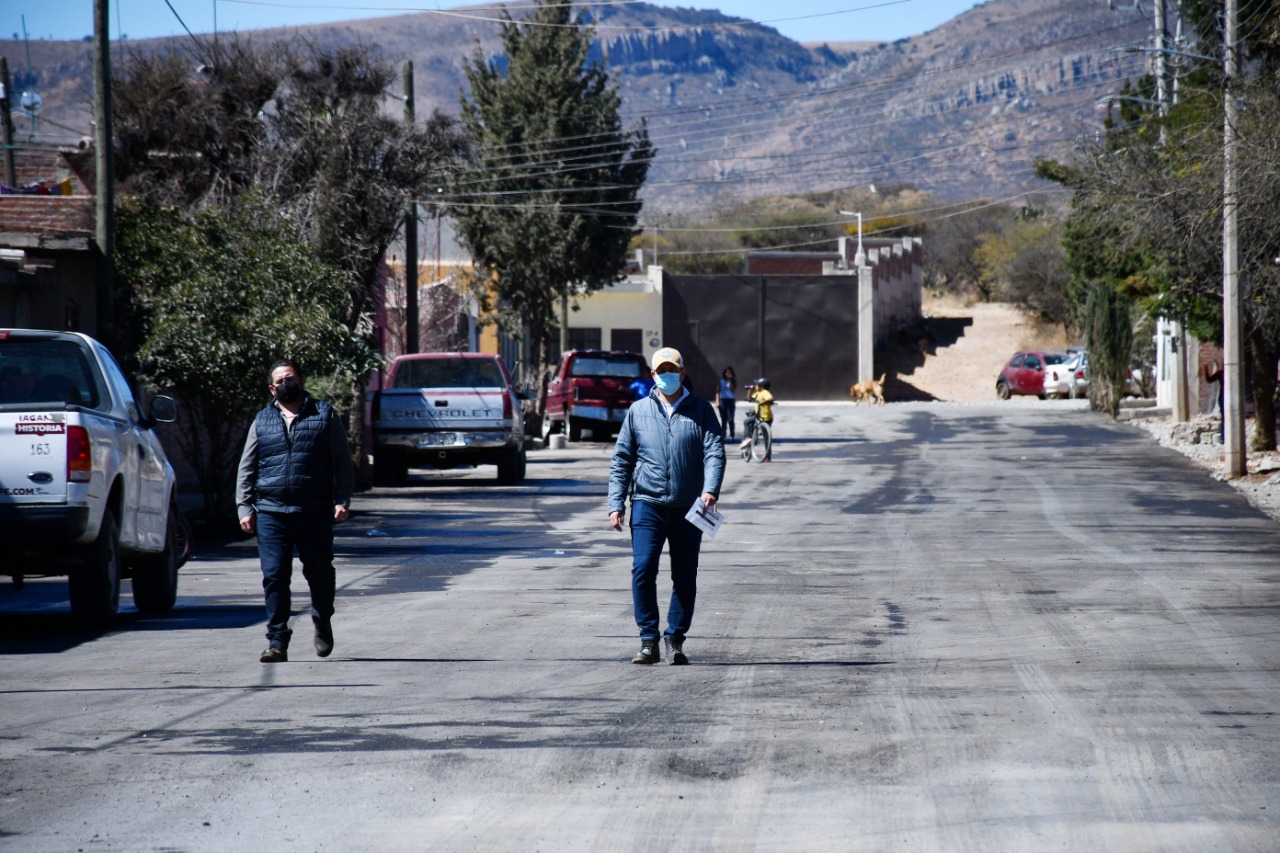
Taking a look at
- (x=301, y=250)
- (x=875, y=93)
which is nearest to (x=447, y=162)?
(x=301, y=250)

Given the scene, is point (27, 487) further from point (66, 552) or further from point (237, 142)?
point (237, 142)

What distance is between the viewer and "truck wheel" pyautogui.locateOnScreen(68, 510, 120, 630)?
10797 mm

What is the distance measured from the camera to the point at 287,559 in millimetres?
9727

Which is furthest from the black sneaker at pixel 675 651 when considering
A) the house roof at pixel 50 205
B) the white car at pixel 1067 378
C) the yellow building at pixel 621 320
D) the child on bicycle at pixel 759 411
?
Result: the yellow building at pixel 621 320

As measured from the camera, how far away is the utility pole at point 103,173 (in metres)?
18.1

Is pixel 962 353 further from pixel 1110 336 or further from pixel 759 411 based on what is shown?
pixel 759 411

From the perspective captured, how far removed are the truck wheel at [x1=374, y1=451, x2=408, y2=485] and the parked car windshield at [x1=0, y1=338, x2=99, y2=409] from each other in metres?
13.5

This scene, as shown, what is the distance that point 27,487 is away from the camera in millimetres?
10258

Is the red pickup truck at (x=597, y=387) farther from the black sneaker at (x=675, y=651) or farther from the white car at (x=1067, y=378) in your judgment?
the black sneaker at (x=675, y=651)

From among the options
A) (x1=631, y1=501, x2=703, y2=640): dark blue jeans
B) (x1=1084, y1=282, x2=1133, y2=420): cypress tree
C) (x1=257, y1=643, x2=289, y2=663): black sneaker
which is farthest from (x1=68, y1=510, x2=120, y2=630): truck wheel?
(x1=1084, y1=282, x2=1133, y2=420): cypress tree

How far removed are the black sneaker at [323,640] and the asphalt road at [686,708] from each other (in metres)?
0.13

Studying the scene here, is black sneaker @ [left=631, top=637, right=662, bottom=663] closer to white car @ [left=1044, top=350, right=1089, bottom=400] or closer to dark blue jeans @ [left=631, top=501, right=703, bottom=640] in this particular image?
dark blue jeans @ [left=631, top=501, right=703, bottom=640]

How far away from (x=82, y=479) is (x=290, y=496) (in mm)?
1742

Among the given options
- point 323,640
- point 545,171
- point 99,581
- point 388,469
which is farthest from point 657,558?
point 545,171
